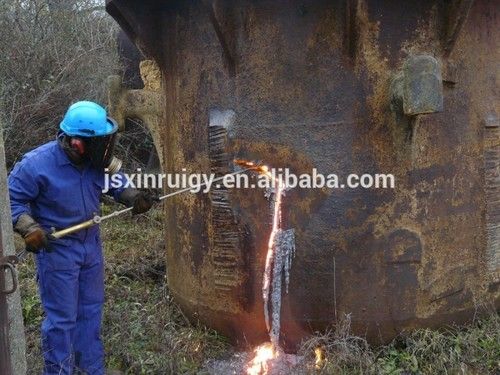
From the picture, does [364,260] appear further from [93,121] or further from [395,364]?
[93,121]

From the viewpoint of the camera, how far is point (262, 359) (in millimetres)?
3910

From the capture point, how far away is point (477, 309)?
412 centimetres

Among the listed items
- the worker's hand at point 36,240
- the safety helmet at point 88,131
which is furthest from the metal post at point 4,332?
the safety helmet at point 88,131

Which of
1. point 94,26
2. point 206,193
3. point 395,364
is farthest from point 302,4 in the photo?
point 94,26

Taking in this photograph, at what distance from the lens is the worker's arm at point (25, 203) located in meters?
3.19

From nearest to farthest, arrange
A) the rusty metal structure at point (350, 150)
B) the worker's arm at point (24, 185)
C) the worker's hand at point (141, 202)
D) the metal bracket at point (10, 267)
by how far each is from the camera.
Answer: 1. the metal bracket at point (10, 267)
2. the worker's arm at point (24, 185)
3. the rusty metal structure at point (350, 150)
4. the worker's hand at point (141, 202)

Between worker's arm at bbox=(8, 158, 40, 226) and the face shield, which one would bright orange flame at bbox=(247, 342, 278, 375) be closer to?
the face shield

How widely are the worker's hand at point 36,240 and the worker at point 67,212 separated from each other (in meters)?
0.17

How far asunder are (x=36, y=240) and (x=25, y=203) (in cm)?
39

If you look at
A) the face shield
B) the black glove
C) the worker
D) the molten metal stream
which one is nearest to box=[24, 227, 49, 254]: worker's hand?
the black glove

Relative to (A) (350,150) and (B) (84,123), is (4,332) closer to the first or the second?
(B) (84,123)

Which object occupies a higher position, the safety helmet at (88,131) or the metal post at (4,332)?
the safety helmet at (88,131)

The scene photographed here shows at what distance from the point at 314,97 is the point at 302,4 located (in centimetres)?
61

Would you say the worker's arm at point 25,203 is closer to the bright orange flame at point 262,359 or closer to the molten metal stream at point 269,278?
the molten metal stream at point 269,278
